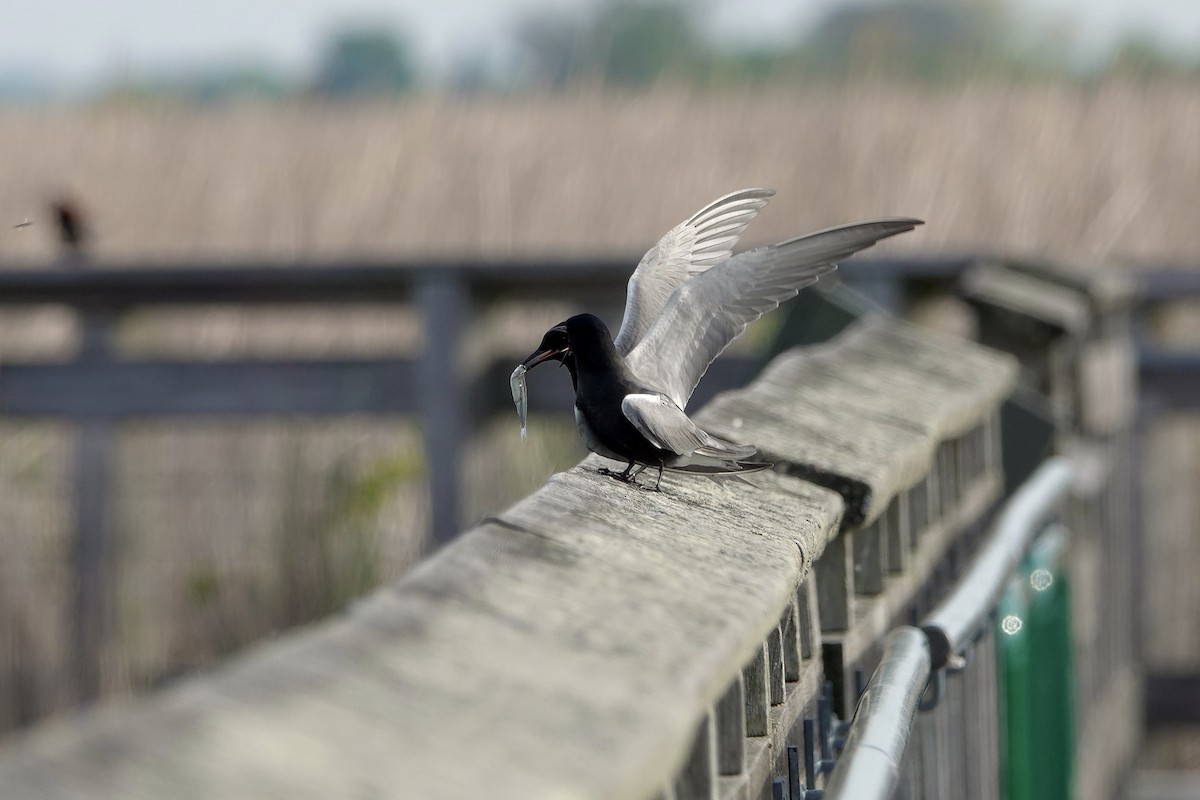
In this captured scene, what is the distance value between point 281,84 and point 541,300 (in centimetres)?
674

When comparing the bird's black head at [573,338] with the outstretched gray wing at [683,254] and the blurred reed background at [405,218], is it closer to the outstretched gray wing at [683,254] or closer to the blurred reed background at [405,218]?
the outstretched gray wing at [683,254]

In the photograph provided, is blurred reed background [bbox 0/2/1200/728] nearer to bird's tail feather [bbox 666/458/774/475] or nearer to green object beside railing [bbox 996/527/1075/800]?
green object beside railing [bbox 996/527/1075/800]

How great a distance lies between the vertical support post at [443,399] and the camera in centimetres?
399

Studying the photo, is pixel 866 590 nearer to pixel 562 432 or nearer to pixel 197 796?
pixel 197 796

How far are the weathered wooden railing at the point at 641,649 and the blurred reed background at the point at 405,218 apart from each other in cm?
203

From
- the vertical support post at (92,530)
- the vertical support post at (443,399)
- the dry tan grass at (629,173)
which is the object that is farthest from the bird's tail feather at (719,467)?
the dry tan grass at (629,173)

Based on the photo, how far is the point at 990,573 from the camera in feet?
6.16

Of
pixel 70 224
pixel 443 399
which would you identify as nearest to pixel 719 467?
pixel 443 399

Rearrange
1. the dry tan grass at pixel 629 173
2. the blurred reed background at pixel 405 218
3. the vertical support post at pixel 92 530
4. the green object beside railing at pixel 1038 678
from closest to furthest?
1. the green object beside railing at pixel 1038 678
2. the vertical support post at pixel 92 530
3. the blurred reed background at pixel 405 218
4. the dry tan grass at pixel 629 173

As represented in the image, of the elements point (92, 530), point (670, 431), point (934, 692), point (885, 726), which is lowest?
point (92, 530)

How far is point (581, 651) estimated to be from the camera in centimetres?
85

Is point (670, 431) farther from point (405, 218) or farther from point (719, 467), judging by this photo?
point (405, 218)

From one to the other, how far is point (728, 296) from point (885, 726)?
81cm

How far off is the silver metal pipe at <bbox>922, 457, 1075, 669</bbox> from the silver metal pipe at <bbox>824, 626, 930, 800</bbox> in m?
0.07
